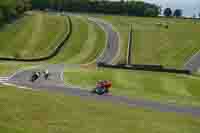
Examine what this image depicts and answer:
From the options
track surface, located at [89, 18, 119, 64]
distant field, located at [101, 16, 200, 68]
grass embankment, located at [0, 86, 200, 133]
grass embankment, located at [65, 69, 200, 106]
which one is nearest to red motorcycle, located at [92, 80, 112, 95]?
grass embankment, located at [65, 69, 200, 106]

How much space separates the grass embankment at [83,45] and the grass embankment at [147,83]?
2048 cm

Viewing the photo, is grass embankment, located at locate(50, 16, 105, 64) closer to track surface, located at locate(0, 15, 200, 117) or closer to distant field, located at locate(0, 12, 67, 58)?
distant field, located at locate(0, 12, 67, 58)

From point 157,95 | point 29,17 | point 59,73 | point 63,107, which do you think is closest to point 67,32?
point 29,17

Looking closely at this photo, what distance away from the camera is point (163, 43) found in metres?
93.9

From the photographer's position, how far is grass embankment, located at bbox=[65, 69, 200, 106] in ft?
162

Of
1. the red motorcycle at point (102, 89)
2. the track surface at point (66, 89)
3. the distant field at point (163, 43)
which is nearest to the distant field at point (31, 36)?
the distant field at point (163, 43)

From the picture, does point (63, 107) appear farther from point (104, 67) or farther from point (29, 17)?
point (29, 17)

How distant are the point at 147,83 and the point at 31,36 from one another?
52.6 m

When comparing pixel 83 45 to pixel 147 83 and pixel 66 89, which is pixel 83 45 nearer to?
pixel 147 83

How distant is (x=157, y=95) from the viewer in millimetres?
50000

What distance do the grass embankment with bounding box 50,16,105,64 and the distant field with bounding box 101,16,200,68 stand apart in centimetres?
718

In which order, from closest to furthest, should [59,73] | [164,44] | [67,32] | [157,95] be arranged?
1. [157,95]
2. [59,73]
3. [164,44]
4. [67,32]

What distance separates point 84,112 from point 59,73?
101 feet

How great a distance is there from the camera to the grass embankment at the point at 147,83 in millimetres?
49375
